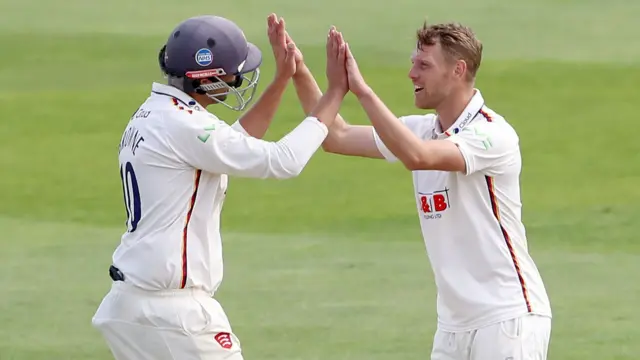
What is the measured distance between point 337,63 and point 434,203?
815mm

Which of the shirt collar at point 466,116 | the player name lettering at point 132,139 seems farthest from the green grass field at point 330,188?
the player name lettering at point 132,139

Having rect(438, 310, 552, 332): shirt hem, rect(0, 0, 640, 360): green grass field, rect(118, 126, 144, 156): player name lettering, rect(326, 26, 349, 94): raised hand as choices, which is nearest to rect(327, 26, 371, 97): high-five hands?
rect(326, 26, 349, 94): raised hand

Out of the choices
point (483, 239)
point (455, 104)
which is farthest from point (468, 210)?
point (455, 104)

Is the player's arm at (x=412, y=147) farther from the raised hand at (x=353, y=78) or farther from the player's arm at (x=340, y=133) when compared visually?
the player's arm at (x=340, y=133)

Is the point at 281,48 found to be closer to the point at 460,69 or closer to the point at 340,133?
the point at 340,133

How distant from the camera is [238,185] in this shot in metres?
16.9

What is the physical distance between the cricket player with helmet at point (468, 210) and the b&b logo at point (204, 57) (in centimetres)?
68

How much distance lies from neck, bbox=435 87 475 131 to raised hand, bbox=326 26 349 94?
0.47 m

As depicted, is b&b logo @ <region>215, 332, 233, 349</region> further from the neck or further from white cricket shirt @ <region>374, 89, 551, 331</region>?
the neck

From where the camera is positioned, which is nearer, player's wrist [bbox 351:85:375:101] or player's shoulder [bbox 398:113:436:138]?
player's wrist [bbox 351:85:375:101]

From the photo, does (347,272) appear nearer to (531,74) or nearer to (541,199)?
(541,199)

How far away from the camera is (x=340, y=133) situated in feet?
24.0

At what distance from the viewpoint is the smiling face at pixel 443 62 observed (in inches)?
256

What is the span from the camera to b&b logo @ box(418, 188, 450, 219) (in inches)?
251
